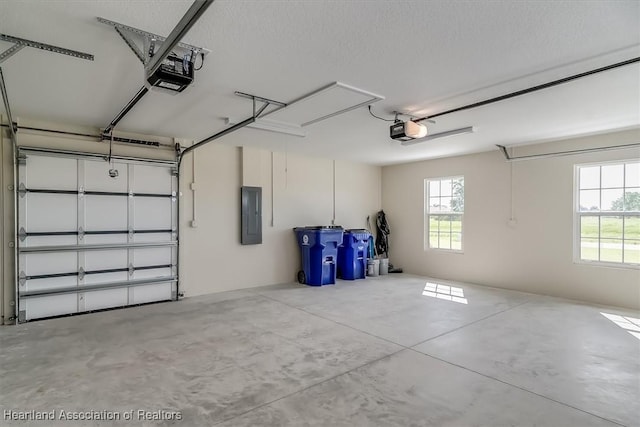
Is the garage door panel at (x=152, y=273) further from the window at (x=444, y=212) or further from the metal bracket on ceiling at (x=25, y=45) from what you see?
the window at (x=444, y=212)

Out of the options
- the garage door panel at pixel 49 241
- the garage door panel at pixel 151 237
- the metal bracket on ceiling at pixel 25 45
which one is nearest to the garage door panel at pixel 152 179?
the garage door panel at pixel 151 237

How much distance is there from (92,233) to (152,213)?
81 centimetres

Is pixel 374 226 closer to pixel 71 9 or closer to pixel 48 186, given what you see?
pixel 48 186

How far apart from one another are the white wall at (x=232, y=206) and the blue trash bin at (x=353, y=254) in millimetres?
749

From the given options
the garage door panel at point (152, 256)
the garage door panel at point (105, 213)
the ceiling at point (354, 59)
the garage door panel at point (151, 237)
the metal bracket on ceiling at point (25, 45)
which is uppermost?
the ceiling at point (354, 59)

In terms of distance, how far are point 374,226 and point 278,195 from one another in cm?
281

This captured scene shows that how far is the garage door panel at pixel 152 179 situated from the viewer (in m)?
5.07

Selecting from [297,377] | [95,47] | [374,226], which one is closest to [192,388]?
[297,377]

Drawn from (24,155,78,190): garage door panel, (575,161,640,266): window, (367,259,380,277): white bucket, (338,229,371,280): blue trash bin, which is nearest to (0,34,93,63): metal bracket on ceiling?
(24,155,78,190): garage door panel

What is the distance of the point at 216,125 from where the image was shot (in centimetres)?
471

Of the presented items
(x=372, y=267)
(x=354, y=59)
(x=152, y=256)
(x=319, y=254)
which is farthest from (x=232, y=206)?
(x=354, y=59)

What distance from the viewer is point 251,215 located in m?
6.18

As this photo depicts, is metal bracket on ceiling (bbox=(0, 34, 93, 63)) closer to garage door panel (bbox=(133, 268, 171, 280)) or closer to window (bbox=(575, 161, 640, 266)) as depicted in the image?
garage door panel (bbox=(133, 268, 171, 280))

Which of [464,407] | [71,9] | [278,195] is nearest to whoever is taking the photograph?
[71,9]
